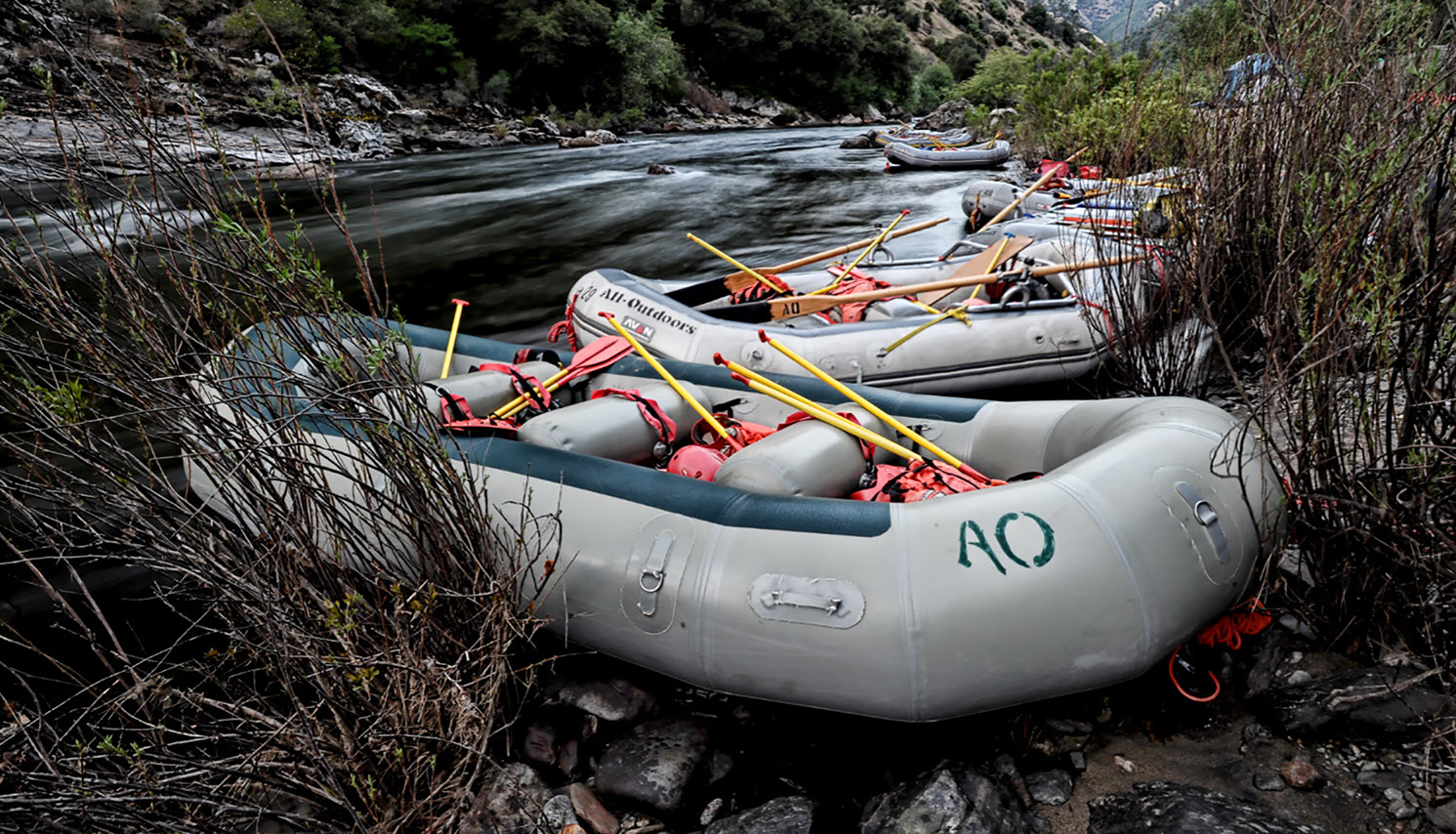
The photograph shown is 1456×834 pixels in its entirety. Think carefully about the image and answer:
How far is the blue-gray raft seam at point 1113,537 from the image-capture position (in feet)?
7.32

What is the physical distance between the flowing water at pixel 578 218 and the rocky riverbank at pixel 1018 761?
5.24 meters

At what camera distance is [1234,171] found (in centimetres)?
343

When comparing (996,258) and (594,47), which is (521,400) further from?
(594,47)

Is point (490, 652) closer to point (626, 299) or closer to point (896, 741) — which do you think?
point (896, 741)

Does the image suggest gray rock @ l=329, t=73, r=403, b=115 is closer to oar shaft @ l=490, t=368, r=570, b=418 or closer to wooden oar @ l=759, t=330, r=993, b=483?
oar shaft @ l=490, t=368, r=570, b=418

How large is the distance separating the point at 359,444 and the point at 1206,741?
267 centimetres

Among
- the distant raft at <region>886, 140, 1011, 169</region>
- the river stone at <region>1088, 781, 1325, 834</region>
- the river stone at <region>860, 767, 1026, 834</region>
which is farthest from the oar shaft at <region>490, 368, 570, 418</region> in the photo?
the distant raft at <region>886, 140, 1011, 169</region>

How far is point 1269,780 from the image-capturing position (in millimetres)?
2141

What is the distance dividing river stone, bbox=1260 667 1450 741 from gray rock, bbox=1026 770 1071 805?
68 centimetres

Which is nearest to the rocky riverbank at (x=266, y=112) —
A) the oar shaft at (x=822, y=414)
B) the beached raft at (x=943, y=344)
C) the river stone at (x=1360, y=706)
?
the oar shaft at (x=822, y=414)

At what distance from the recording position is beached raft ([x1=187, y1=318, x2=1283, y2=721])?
7.21 feet

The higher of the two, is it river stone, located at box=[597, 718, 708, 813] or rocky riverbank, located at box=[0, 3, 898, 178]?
rocky riverbank, located at box=[0, 3, 898, 178]

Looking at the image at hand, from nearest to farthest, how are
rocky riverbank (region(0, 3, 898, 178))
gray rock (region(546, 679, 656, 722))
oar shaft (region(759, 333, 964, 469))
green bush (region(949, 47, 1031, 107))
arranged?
rocky riverbank (region(0, 3, 898, 178)) < gray rock (region(546, 679, 656, 722)) < oar shaft (region(759, 333, 964, 469)) < green bush (region(949, 47, 1031, 107))

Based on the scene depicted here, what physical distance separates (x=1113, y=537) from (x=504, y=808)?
1971mm
